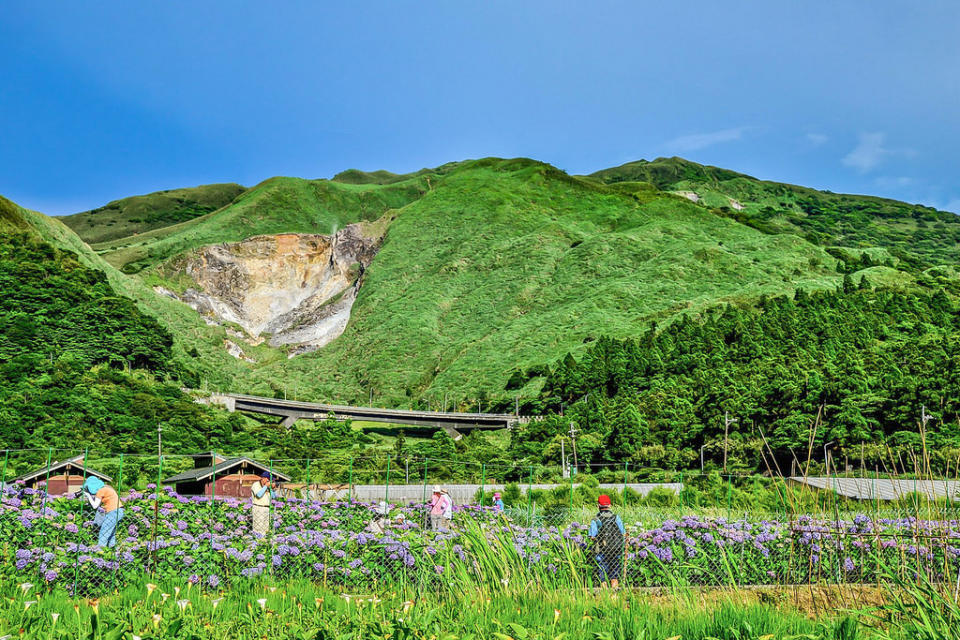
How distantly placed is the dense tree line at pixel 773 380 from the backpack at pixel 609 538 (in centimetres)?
2718

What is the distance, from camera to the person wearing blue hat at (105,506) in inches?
344

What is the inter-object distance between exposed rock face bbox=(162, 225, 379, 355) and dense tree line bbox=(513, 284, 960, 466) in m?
59.8

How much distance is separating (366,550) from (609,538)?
306 centimetres

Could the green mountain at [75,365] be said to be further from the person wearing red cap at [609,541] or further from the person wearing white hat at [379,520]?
the person wearing red cap at [609,541]

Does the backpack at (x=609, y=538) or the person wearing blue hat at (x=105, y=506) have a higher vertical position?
the person wearing blue hat at (x=105, y=506)

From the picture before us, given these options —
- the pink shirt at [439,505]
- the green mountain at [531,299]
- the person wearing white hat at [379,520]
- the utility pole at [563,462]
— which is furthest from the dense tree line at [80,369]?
the person wearing white hat at [379,520]

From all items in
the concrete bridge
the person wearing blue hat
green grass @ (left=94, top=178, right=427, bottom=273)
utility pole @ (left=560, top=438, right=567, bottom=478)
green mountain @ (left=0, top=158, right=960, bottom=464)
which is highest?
green grass @ (left=94, top=178, right=427, bottom=273)

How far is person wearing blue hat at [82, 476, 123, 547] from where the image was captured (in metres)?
8.75

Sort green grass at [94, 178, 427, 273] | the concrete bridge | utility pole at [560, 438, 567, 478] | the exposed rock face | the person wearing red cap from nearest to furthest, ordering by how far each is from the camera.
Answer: the person wearing red cap → utility pole at [560, 438, 567, 478] → the concrete bridge → the exposed rock face → green grass at [94, 178, 427, 273]

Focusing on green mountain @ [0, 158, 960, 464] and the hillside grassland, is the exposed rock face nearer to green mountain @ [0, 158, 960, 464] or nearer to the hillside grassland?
green mountain @ [0, 158, 960, 464]

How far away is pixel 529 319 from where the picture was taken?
100m

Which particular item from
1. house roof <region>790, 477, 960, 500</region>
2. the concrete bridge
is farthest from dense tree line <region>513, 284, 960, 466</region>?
house roof <region>790, 477, 960, 500</region>

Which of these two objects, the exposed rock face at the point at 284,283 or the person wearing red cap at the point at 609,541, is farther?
the exposed rock face at the point at 284,283

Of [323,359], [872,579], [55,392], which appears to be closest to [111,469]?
[55,392]
